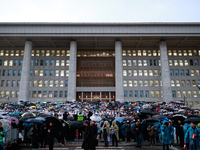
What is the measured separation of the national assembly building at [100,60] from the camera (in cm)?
5125

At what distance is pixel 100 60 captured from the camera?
203 feet

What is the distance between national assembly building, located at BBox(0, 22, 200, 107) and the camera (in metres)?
51.2

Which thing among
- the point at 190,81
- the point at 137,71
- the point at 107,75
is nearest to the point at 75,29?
the point at 107,75

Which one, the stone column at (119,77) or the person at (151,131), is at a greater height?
the stone column at (119,77)

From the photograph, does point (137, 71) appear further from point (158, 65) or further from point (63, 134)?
point (63, 134)

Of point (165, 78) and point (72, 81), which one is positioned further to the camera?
point (72, 81)

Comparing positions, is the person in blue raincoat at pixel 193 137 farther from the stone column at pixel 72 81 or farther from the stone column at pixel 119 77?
the stone column at pixel 72 81

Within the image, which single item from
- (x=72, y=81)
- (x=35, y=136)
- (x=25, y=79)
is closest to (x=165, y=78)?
(x=72, y=81)

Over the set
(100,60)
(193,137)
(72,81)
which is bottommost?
(193,137)

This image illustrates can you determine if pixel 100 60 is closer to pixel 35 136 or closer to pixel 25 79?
pixel 25 79

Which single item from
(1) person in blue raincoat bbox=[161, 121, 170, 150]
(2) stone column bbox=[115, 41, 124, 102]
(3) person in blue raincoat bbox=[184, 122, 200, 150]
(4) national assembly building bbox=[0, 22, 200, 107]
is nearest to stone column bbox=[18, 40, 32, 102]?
(4) national assembly building bbox=[0, 22, 200, 107]

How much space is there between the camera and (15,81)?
194ft

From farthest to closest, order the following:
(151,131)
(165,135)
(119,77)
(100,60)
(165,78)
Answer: (100,60) → (119,77) → (165,78) → (151,131) → (165,135)

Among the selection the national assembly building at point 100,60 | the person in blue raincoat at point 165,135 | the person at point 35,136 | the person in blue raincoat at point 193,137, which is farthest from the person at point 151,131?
the national assembly building at point 100,60
